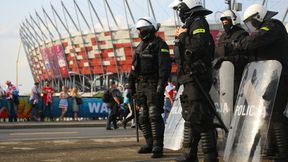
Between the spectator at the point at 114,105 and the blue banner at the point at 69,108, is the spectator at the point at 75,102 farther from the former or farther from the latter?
the spectator at the point at 114,105

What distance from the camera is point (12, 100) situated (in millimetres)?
20016

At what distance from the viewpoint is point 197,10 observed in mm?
5164

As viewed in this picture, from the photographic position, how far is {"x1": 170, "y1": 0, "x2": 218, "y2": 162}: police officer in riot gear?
4.98 m

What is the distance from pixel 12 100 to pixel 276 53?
53.0 ft

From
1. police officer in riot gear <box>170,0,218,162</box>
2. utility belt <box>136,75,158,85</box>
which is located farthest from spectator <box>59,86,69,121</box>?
police officer in riot gear <box>170,0,218,162</box>

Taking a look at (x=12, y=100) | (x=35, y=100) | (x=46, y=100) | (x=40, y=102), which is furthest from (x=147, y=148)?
(x=40, y=102)

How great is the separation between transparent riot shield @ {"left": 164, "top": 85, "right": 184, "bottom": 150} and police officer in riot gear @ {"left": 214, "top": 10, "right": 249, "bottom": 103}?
765 mm

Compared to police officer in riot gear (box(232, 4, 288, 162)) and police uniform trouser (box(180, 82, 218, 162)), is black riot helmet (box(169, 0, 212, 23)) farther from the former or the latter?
police uniform trouser (box(180, 82, 218, 162))

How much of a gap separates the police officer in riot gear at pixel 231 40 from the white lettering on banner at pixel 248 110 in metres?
1.61

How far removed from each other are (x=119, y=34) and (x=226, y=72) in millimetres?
68166

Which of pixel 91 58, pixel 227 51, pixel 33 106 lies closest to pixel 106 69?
pixel 91 58

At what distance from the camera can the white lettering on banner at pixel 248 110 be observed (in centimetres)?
474

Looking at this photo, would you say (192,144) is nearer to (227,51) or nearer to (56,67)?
Result: (227,51)

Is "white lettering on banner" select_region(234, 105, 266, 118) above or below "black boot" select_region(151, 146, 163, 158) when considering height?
above
